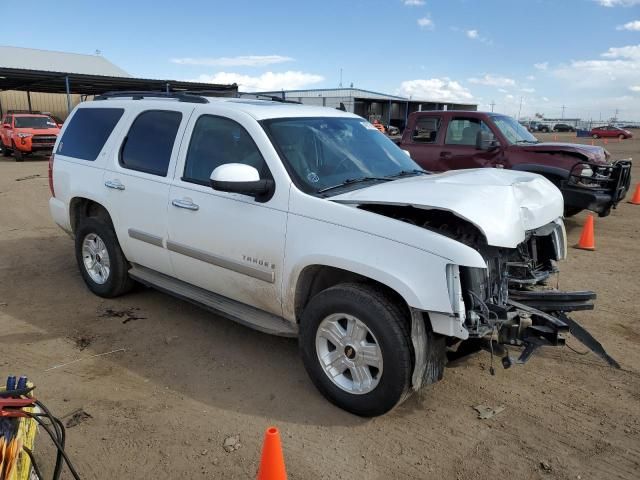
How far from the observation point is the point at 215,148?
13.2 ft

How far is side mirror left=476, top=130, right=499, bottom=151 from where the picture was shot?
848cm

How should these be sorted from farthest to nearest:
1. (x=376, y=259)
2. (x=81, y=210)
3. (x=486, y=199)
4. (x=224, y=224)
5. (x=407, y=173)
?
1. (x=81, y=210)
2. (x=407, y=173)
3. (x=224, y=224)
4. (x=486, y=199)
5. (x=376, y=259)

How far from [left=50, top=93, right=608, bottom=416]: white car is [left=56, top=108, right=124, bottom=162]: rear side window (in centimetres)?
4

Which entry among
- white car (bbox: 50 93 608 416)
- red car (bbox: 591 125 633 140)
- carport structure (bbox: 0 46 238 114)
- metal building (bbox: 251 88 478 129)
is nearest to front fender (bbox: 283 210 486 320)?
white car (bbox: 50 93 608 416)

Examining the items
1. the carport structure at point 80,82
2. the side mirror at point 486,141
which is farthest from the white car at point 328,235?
the carport structure at point 80,82

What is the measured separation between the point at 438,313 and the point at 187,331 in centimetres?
258

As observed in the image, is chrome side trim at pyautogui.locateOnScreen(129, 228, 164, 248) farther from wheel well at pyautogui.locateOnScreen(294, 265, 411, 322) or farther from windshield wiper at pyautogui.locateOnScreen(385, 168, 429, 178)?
windshield wiper at pyautogui.locateOnScreen(385, 168, 429, 178)

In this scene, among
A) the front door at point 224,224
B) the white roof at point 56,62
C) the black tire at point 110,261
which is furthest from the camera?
the white roof at point 56,62

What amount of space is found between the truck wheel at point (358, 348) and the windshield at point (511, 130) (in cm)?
661

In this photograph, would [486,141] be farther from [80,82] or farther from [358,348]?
[80,82]

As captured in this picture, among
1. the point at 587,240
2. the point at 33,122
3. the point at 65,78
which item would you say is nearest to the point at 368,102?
the point at 65,78

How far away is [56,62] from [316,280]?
170ft

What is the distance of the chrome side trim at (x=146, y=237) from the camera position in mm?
4359

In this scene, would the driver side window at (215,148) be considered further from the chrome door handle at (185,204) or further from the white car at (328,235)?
the chrome door handle at (185,204)
